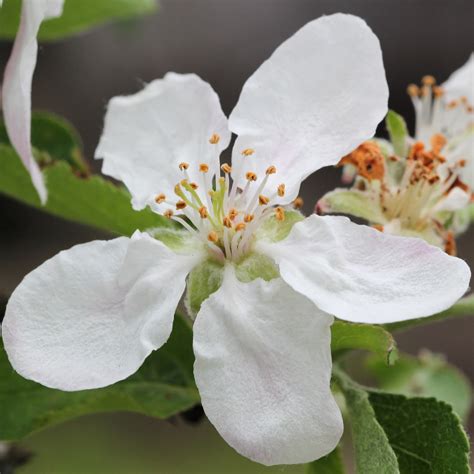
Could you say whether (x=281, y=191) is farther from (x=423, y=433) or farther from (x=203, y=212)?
(x=423, y=433)

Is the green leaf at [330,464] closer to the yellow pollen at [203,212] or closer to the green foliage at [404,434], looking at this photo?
the green foliage at [404,434]

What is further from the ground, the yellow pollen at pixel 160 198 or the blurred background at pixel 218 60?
the yellow pollen at pixel 160 198

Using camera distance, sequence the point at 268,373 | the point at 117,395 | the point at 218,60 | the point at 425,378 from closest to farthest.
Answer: the point at 268,373 → the point at 117,395 → the point at 425,378 → the point at 218,60

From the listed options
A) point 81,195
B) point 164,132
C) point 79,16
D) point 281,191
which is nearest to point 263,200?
point 281,191

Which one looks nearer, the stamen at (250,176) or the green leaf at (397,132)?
the stamen at (250,176)

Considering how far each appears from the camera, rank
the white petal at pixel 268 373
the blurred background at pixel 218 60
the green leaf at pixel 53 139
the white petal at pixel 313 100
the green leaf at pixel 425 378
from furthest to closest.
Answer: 1. the blurred background at pixel 218 60
2. the green leaf at pixel 425 378
3. the green leaf at pixel 53 139
4. the white petal at pixel 313 100
5. the white petal at pixel 268 373

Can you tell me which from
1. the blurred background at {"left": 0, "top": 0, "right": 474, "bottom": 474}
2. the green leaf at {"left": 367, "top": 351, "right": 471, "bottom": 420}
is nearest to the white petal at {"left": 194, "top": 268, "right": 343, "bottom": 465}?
the green leaf at {"left": 367, "top": 351, "right": 471, "bottom": 420}

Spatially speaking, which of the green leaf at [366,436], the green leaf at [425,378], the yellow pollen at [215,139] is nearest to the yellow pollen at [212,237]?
the yellow pollen at [215,139]
